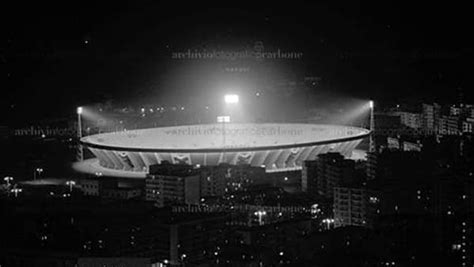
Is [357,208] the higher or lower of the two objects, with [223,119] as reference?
lower

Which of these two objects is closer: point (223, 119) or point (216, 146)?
point (216, 146)

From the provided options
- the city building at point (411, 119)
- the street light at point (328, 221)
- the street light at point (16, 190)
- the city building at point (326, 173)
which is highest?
the city building at point (411, 119)

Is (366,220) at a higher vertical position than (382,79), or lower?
lower

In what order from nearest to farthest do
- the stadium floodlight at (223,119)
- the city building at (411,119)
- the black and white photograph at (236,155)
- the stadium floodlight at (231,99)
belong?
the black and white photograph at (236,155) < the stadium floodlight at (223,119) < the city building at (411,119) < the stadium floodlight at (231,99)

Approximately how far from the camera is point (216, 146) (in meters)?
10.7

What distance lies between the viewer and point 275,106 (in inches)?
572

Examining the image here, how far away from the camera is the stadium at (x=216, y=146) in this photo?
10180mm

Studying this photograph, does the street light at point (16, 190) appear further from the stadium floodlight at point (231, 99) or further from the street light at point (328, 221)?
the stadium floodlight at point (231, 99)

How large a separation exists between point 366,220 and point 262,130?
4161 millimetres

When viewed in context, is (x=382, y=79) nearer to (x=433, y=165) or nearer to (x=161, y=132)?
(x=161, y=132)

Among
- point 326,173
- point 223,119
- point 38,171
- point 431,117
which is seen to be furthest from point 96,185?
point 431,117

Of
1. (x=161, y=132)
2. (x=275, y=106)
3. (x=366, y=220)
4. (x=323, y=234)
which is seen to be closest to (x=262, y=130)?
(x=161, y=132)

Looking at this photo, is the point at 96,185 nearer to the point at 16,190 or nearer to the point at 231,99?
the point at 16,190

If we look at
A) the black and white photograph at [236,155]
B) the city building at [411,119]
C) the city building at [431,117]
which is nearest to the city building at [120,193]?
the black and white photograph at [236,155]
